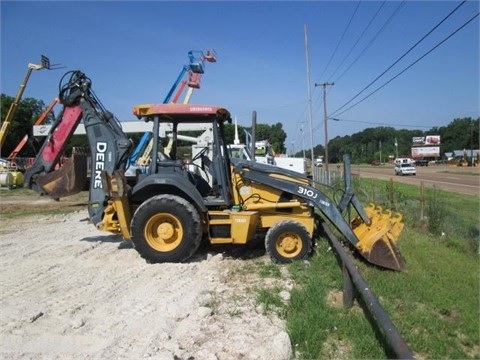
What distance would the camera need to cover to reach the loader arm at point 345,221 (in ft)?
22.0

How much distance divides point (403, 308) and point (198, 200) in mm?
3780

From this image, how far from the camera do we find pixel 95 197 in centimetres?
862

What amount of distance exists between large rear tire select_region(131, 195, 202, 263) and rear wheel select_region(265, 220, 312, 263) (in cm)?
122

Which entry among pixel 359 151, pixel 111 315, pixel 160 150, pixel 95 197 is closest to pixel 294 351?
pixel 111 315

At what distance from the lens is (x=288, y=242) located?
7691mm

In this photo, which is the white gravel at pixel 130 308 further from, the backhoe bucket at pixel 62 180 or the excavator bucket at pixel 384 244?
the excavator bucket at pixel 384 244

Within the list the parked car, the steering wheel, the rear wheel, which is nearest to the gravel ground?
the rear wheel

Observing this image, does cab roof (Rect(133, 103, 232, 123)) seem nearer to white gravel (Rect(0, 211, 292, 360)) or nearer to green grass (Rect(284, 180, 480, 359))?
white gravel (Rect(0, 211, 292, 360))

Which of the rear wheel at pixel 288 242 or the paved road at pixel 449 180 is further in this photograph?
the paved road at pixel 449 180

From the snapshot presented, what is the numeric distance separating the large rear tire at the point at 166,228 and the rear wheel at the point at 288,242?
1.22m

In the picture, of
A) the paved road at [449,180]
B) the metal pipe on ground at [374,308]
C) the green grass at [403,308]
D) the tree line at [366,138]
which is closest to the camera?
the metal pipe on ground at [374,308]

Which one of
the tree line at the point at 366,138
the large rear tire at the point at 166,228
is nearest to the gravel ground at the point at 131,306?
the large rear tire at the point at 166,228

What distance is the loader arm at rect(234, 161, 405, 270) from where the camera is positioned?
22.0 ft

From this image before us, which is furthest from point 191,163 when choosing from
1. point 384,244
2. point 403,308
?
point 403,308
